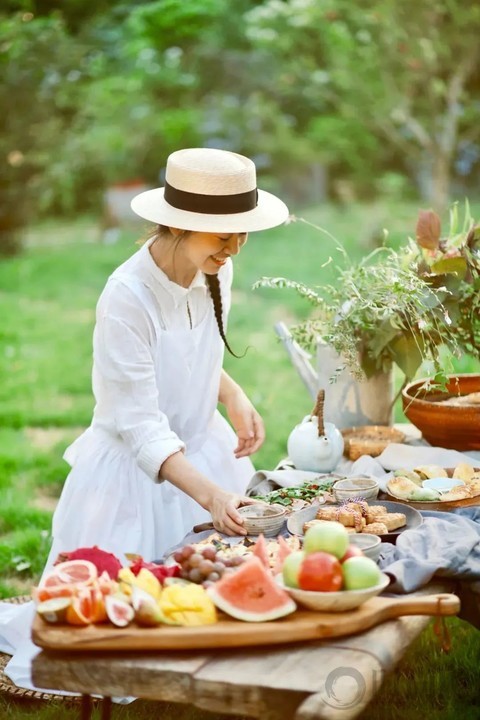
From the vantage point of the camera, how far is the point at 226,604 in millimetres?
2232

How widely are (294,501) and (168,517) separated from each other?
49cm

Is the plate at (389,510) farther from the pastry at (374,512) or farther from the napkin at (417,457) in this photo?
the napkin at (417,457)

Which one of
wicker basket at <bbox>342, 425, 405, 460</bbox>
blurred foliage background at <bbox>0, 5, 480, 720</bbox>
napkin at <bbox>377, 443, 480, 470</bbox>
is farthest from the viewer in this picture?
blurred foliage background at <bbox>0, 5, 480, 720</bbox>

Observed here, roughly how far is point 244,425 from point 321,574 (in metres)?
1.46

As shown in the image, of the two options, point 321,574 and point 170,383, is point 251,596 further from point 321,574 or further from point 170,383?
point 170,383

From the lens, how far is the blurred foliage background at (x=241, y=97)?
11133 millimetres

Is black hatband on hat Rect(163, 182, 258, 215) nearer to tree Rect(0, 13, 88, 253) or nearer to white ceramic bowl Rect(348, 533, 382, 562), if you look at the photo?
white ceramic bowl Rect(348, 533, 382, 562)

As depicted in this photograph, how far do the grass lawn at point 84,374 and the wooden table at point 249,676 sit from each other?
4.88 feet

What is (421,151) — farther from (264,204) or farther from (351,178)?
(264,204)

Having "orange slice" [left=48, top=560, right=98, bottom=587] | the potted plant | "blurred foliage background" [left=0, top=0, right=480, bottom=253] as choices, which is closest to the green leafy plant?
the potted plant

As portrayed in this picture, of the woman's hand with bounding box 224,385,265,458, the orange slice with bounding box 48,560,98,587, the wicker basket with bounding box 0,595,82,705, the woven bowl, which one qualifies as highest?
the orange slice with bounding box 48,560,98,587

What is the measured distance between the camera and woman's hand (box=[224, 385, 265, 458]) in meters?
3.65

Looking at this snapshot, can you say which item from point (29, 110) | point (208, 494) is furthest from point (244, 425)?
point (29, 110)

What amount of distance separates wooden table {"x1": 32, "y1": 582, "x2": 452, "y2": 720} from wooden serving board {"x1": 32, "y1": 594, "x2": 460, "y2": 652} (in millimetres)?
21
